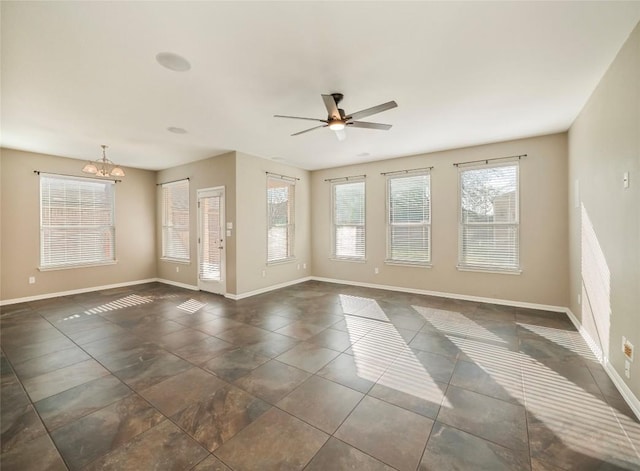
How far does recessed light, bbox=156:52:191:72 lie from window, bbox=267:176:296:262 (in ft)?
11.6

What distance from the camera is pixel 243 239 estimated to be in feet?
18.0

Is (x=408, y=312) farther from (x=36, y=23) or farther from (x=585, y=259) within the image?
(x=36, y=23)

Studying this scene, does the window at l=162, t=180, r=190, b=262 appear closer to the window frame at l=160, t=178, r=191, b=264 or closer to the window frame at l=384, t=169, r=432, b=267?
the window frame at l=160, t=178, r=191, b=264

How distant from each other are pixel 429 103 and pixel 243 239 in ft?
12.7

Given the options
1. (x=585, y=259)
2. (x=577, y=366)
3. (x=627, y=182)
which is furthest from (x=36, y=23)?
(x=585, y=259)

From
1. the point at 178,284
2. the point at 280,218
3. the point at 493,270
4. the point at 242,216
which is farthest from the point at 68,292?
the point at 493,270

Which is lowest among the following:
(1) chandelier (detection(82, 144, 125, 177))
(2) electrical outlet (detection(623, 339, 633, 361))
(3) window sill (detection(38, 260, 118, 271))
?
(2) electrical outlet (detection(623, 339, 633, 361))

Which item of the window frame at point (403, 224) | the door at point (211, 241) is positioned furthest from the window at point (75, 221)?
the window frame at point (403, 224)

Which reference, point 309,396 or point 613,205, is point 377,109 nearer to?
point 613,205

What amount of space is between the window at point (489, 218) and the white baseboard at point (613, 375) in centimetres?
Result: 151

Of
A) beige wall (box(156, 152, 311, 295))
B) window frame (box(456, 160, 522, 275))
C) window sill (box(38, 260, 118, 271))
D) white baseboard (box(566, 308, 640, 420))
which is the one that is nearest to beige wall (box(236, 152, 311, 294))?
beige wall (box(156, 152, 311, 295))

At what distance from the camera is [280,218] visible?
645 cm

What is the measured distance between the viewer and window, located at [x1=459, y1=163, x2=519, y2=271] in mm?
4789

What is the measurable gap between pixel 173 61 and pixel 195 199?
4035 mm
